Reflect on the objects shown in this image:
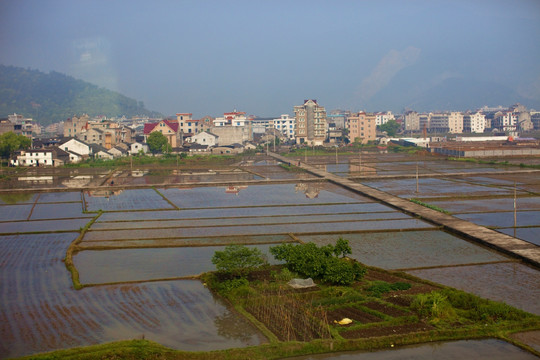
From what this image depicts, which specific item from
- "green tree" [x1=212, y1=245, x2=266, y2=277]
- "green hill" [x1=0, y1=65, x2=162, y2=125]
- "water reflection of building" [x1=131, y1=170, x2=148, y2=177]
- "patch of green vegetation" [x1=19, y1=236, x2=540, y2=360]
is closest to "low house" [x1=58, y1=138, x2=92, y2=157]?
"water reflection of building" [x1=131, y1=170, x2=148, y2=177]

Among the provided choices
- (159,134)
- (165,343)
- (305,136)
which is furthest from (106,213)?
(305,136)

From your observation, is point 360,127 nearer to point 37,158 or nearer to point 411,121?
point 37,158

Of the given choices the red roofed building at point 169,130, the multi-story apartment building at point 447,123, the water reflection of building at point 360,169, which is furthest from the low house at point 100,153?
the multi-story apartment building at point 447,123

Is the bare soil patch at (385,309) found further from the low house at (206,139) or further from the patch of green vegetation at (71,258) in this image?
the low house at (206,139)

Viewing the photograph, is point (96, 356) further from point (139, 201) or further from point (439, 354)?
point (139, 201)

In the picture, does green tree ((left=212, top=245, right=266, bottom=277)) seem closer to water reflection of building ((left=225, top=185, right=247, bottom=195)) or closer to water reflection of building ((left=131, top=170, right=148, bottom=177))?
water reflection of building ((left=225, top=185, right=247, bottom=195))
